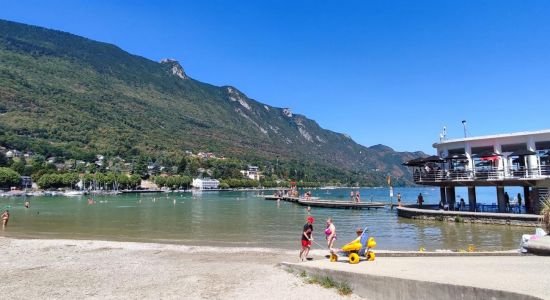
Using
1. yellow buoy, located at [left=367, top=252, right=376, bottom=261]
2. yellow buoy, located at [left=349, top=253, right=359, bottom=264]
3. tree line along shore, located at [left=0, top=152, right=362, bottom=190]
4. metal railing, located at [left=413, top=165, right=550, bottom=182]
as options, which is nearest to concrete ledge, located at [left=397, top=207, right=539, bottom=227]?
metal railing, located at [left=413, top=165, right=550, bottom=182]

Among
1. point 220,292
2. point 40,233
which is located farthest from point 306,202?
point 220,292

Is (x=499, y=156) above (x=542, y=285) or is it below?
above

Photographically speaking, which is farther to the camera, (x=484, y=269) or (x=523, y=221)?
(x=523, y=221)

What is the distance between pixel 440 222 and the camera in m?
34.0

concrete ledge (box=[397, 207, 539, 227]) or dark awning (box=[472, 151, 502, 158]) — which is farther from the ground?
dark awning (box=[472, 151, 502, 158])

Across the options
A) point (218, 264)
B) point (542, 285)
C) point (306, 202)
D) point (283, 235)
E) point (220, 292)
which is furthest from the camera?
point (306, 202)

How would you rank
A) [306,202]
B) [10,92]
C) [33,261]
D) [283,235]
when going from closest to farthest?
[33,261]
[283,235]
[306,202]
[10,92]

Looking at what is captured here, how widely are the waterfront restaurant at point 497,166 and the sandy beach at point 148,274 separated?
75.2ft

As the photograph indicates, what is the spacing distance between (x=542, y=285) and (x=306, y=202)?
205 feet

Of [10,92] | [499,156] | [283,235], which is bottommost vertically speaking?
[283,235]

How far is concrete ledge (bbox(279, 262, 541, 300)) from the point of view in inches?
290

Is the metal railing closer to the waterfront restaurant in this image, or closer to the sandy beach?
the waterfront restaurant

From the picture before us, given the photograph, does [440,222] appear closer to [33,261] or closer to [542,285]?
[542,285]

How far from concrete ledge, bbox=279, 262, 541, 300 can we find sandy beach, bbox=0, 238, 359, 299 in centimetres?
45
